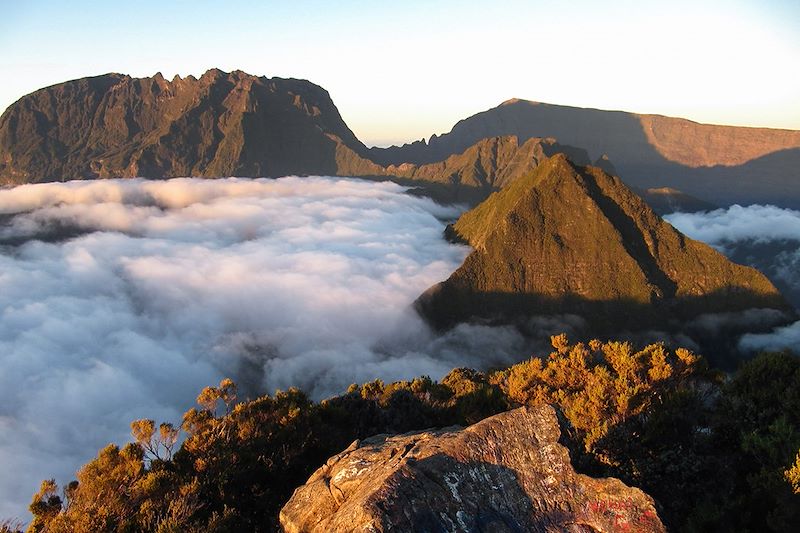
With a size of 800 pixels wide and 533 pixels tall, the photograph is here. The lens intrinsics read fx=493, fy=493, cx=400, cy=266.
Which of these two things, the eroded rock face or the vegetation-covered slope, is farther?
the vegetation-covered slope

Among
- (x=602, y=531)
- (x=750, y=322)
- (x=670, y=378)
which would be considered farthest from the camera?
(x=750, y=322)

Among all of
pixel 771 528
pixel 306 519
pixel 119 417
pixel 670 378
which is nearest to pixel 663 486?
pixel 771 528

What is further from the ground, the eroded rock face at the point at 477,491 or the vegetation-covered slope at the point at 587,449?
the eroded rock face at the point at 477,491

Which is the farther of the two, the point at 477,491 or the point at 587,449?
the point at 587,449

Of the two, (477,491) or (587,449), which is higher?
(477,491)

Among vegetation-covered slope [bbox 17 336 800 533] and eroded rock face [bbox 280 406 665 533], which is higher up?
eroded rock face [bbox 280 406 665 533]

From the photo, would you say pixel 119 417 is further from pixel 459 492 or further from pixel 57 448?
pixel 459 492

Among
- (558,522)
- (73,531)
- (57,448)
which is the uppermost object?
(558,522)

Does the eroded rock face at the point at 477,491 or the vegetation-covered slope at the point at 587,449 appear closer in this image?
the eroded rock face at the point at 477,491
